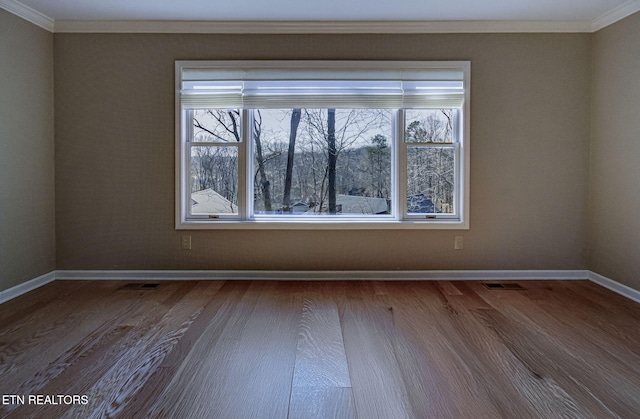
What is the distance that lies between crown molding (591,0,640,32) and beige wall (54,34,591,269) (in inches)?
5.9

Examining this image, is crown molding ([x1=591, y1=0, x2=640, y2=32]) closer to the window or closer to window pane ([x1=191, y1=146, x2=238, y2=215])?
the window

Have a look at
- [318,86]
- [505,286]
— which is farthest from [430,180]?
[318,86]

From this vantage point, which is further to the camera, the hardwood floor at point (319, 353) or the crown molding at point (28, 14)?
the crown molding at point (28, 14)

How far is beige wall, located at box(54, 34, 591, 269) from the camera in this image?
11.5ft

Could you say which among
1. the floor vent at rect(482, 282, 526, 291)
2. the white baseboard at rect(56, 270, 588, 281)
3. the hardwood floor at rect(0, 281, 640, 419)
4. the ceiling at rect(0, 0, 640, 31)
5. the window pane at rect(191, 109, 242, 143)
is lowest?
the hardwood floor at rect(0, 281, 640, 419)

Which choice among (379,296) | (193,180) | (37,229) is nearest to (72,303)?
(37,229)

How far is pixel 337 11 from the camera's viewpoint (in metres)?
3.23

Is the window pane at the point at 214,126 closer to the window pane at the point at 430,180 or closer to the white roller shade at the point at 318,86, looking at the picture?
the white roller shade at the point at 318,86

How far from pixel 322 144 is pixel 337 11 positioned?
1208 millimetres

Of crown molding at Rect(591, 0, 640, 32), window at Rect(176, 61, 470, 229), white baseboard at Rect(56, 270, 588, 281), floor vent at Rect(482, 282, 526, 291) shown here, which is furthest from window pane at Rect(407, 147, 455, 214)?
crown molding at Rect(591, 0, 640, 32)

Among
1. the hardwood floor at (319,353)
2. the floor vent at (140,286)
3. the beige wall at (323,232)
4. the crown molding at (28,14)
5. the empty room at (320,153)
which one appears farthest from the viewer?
the beige wall at (323,232)

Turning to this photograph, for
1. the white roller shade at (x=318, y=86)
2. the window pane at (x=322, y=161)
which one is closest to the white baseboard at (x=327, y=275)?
the window pane at (x=322, y=161)

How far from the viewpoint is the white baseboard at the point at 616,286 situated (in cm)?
310

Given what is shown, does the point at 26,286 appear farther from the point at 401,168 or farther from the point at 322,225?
the point at 401,168
